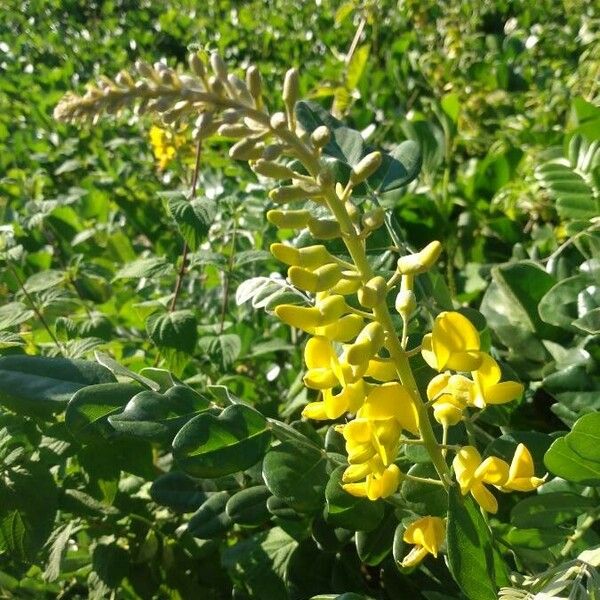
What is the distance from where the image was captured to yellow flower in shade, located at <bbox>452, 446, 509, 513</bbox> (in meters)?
0.80

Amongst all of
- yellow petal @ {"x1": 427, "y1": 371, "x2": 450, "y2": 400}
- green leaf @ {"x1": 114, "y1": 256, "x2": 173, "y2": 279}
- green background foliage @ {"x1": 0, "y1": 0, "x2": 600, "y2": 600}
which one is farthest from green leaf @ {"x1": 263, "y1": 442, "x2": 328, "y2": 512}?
green leaf @ {"x1": 114, "y1": 256, "x2": 173, "y2": 279}

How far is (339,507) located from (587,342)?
1.58 feet

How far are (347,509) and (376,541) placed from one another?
0.45ft

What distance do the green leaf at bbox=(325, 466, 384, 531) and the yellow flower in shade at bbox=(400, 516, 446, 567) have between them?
83mm

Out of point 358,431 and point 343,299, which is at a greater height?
point 343,299

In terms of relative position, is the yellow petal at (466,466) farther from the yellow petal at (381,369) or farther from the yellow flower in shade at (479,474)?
the yellow petal at (381,369)

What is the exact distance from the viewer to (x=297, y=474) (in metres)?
0.95

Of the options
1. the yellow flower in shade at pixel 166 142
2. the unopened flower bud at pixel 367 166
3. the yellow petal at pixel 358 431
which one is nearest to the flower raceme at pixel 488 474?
the yellow petal at pixel 358 431

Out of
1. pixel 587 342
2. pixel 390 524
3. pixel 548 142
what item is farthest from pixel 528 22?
pixel 390 524

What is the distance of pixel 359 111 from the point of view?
2635 mm

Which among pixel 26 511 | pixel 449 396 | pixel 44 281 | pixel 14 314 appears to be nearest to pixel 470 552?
pixel 449 396

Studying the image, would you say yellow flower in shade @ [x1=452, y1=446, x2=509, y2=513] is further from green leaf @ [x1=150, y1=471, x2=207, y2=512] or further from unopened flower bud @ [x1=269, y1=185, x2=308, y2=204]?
green leaf @ [x1=150, y1=471, x2=207, y2=512]

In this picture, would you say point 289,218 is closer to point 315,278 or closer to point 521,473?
point 315,278

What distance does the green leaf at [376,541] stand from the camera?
40.3 inches
